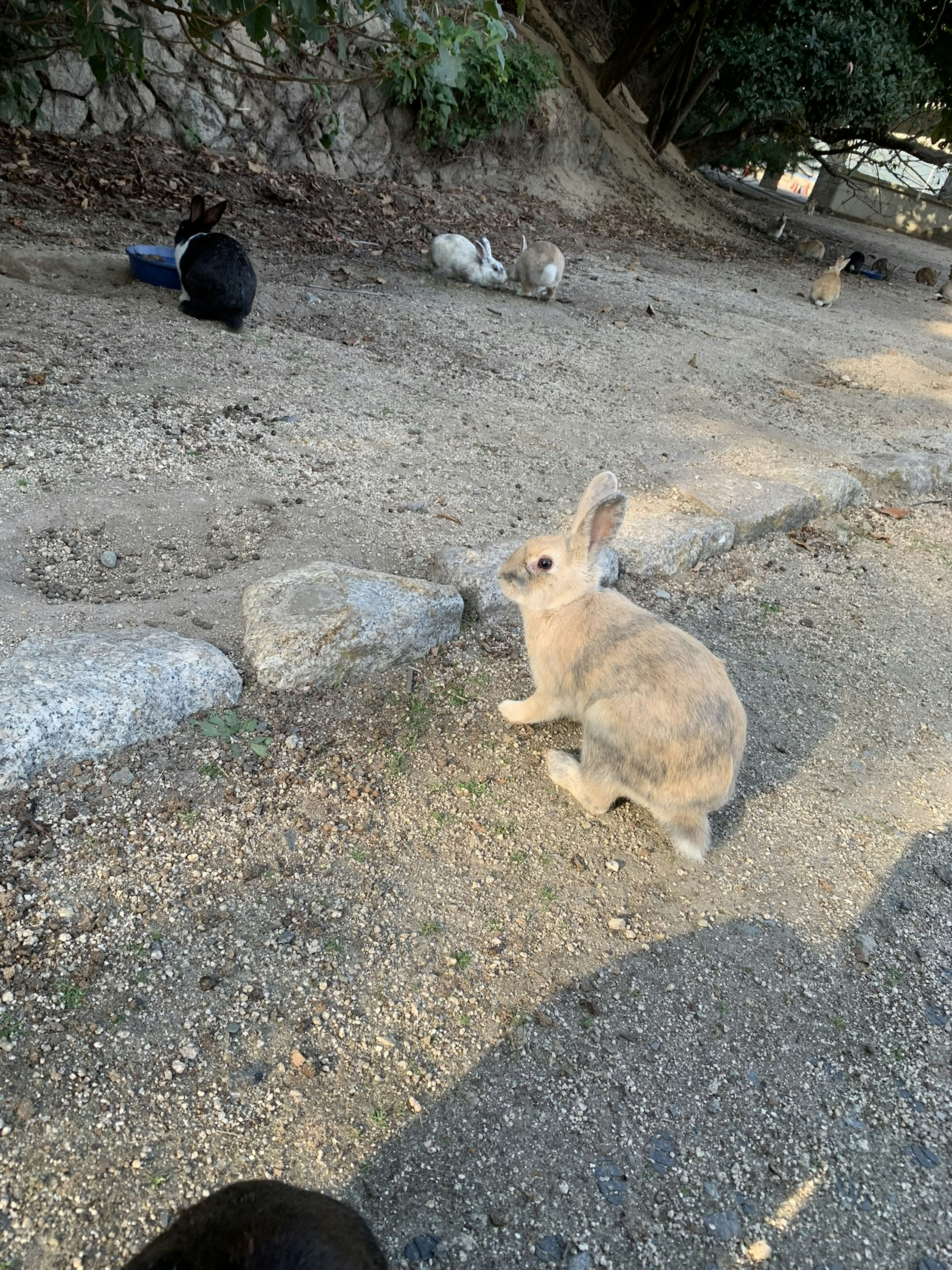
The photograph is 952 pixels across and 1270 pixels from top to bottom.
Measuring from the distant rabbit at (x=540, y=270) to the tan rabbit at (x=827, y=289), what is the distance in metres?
4.66

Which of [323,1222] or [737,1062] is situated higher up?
[323,1222]

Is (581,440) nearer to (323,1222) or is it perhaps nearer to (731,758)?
(731,758)

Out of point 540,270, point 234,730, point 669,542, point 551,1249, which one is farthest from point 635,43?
point 551,1249

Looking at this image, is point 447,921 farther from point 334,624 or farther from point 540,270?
point 540,270

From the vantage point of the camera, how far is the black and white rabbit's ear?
661 centimetres

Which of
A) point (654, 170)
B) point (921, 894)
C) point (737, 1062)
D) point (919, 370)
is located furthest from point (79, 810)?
point (654, 170)

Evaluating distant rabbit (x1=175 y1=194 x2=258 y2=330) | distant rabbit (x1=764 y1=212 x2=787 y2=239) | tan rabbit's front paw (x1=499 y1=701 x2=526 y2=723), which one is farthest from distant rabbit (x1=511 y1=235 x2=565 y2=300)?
distant rabbit (x1=764 y1=212 x2=787 y2=239)

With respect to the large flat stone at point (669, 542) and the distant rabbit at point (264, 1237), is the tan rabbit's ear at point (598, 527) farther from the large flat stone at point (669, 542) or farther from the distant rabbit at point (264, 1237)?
the distant rabbit at point (264, 1237)

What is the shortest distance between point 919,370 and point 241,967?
32.0 feet

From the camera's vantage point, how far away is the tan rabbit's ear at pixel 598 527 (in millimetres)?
2793

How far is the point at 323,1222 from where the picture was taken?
146cm

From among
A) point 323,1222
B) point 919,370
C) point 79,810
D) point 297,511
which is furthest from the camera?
point 919,370

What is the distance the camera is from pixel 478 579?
3.76 metres

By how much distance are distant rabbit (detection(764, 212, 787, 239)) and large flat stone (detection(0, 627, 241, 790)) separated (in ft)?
54.3
